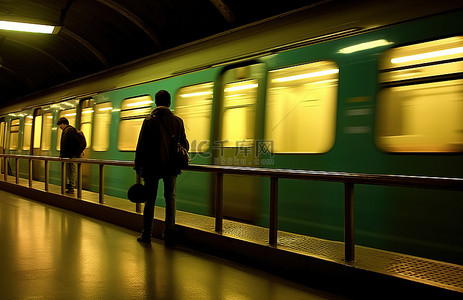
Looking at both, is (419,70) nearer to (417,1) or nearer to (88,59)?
(417,1)

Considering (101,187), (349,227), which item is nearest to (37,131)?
(101,187)

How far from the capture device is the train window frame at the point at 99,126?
8.41 metres

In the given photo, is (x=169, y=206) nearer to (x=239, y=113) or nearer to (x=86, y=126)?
(x=239, y=113)

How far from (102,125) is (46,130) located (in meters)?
3.96

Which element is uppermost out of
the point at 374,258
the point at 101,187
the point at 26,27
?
the point at 26,27

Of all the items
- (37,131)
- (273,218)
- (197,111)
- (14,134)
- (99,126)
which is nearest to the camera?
(273,218)

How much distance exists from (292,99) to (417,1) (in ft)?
5.26

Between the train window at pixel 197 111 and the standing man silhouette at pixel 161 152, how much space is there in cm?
113

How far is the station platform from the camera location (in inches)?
126

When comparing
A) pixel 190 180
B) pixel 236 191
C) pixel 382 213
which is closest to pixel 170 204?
pixel 236 191

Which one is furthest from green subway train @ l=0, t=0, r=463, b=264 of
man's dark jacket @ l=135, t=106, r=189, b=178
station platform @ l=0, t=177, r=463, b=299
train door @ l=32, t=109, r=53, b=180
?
train door @ l=32, t=109, r=53, b=180

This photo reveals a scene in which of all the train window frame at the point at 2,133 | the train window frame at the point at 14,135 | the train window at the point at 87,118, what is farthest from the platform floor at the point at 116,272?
the train window frame at the point at 2,133

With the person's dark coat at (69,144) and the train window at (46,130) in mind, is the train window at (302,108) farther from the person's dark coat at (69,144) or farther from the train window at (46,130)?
the train window at (46,130)

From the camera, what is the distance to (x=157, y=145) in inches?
189
